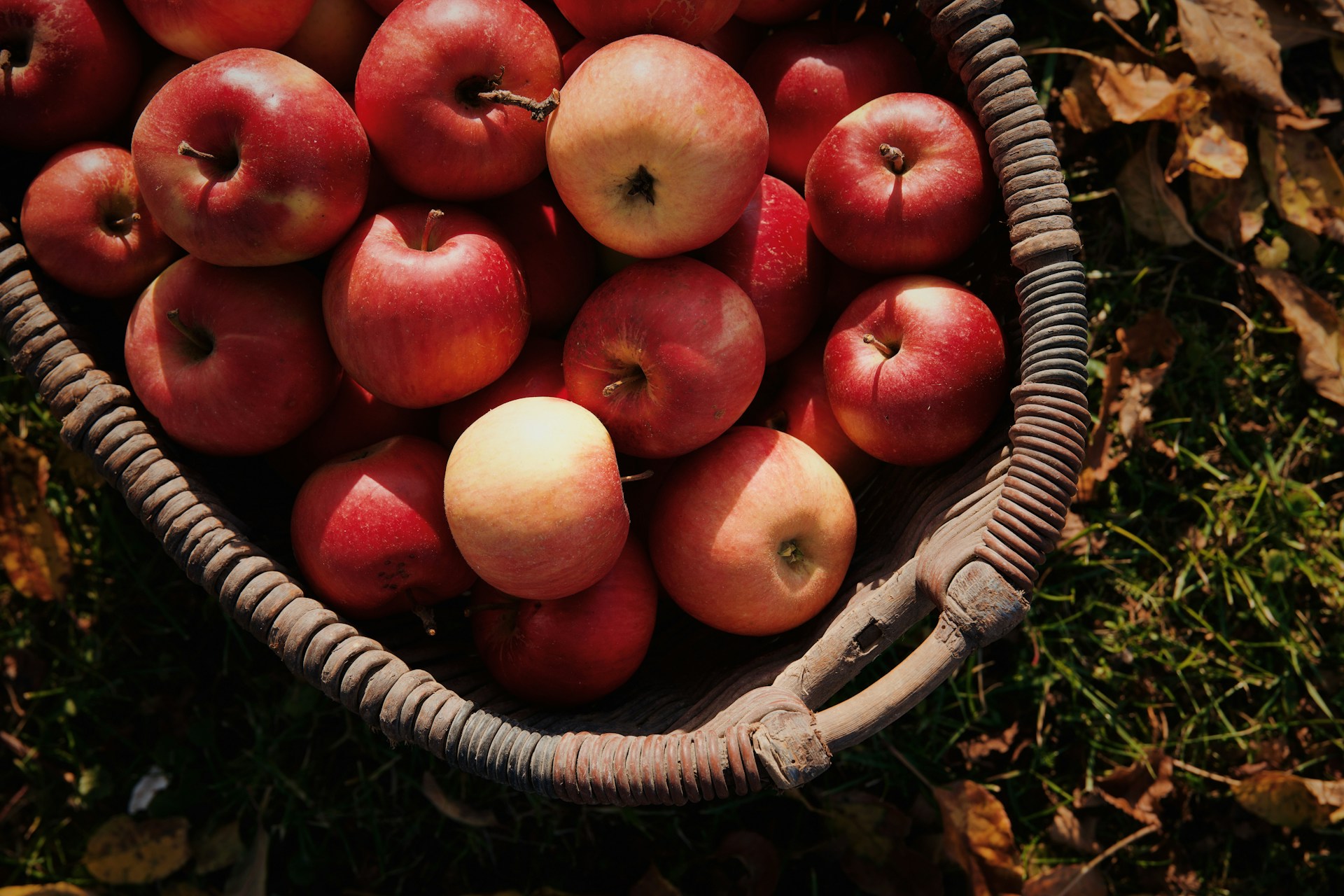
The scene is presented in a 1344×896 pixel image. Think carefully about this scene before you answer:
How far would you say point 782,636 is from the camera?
188 cm

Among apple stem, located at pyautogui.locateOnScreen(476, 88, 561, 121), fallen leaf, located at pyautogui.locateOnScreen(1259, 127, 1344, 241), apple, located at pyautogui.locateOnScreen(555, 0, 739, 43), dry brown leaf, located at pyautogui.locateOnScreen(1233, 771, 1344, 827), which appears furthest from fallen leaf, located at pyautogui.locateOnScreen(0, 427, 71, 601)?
fallen leaf, located at pyautogui.locateOnScreen(1259, 127, 1344, 241)

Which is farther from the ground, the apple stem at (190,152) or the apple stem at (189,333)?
the apple stem at (190,152)

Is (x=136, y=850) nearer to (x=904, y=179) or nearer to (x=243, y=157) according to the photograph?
(x=243, y=157)

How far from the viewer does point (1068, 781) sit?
241cm

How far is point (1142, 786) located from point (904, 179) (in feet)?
5.72

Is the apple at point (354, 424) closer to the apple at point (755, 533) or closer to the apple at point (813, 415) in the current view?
the apple at point (755, 533)

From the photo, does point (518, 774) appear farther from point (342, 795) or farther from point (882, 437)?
point (342, 795)

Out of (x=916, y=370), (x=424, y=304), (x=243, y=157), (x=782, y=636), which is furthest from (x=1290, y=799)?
(x=243, y=157)

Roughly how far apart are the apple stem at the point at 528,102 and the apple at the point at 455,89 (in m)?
0.01

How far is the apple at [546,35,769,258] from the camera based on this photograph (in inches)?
61.1

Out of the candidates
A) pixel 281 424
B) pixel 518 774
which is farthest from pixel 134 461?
pixel 518 774

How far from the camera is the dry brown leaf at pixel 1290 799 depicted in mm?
2250

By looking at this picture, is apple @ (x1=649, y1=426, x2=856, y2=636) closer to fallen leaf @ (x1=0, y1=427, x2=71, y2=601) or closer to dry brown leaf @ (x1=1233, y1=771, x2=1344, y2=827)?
dry brown leaf @ (x1=1233, y1=771, x2=1344, y2=827)

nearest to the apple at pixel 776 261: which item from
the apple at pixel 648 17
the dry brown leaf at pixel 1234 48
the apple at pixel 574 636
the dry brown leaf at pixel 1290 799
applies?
the apple at pixel 648 17
